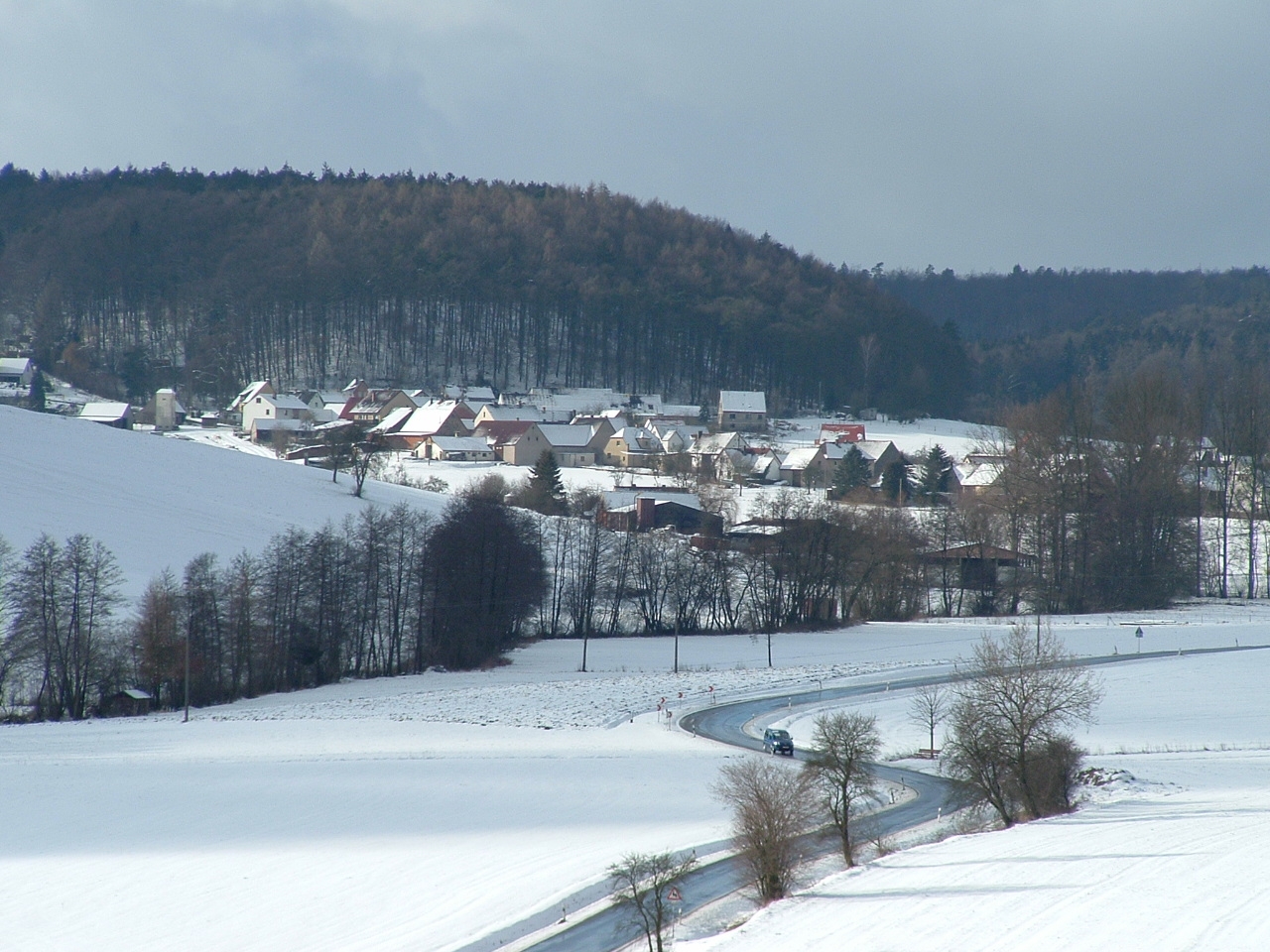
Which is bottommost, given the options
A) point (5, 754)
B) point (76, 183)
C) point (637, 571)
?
point (5, 754)

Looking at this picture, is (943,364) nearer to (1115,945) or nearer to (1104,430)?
(1104,430)

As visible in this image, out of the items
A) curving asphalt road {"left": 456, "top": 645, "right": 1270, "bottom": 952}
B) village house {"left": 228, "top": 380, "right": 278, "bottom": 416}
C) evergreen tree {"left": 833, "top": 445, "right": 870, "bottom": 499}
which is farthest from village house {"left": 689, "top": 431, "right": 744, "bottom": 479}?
curving asphalt road {"left": 456, "top": 645, "right": 1270, "bottom": 952}

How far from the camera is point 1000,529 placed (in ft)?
208

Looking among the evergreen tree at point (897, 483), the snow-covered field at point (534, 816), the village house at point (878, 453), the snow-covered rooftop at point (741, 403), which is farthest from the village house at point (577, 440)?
the snow-covered field at point (534, 816)

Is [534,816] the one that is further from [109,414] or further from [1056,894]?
[109,414]

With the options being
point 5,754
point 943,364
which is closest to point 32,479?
point 5,754

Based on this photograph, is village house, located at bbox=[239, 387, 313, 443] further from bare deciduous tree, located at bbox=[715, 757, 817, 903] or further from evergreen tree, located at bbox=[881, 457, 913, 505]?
bare deciduous tree, located at bbox=[715, 757, 817, 903]

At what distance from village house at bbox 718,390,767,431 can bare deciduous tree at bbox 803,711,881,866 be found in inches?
3894

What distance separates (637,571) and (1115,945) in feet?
148

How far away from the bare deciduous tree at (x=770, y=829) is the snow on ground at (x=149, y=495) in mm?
35170

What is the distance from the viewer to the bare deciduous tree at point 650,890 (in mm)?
14164

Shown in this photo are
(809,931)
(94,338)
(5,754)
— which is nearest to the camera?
(809,931)

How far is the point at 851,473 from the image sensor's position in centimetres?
8450

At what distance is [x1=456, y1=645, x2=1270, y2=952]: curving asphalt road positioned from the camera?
51.8 feet
